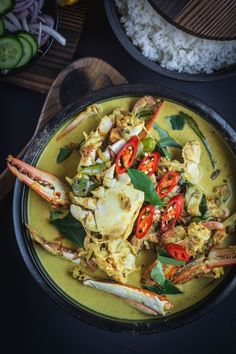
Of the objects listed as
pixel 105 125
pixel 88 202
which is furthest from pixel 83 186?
pixel 105 125

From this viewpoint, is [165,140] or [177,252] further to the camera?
[165,140]

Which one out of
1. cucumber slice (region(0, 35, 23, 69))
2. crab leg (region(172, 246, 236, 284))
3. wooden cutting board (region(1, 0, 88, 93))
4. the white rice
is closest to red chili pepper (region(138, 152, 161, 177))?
crab leg (region(172, 246, 236, 284))

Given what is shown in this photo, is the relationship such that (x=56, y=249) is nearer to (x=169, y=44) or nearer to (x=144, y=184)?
(x=144, y=184)

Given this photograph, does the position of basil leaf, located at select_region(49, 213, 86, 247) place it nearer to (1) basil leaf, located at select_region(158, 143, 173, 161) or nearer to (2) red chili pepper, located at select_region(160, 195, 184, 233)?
(2) red chili pepper, located at select_region(160, 195, 184, 233)

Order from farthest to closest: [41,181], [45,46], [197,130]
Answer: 1. [45,46]
2. [197,130]
3. [41,181]

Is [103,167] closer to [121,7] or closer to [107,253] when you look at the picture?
[107,253]

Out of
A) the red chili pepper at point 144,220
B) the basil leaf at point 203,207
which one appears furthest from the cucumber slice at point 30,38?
the basil leaf at point 203,207
